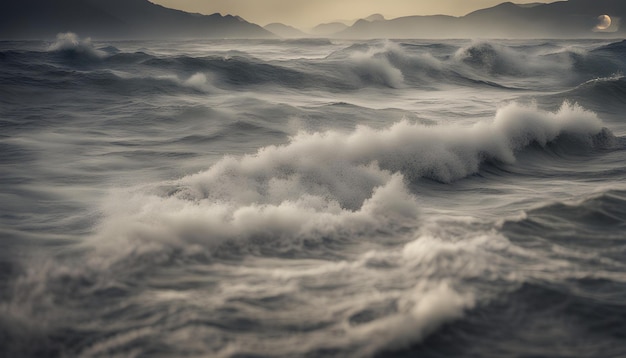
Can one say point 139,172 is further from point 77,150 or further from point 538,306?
point 538,306

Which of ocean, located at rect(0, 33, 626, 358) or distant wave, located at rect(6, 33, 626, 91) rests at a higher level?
distant wave, located at rect(6, 33, 626, 91)

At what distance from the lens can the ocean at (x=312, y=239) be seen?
3725 millimetres

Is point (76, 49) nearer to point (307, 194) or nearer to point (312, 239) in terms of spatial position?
point (307, 194)

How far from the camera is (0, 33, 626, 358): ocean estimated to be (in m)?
3.72

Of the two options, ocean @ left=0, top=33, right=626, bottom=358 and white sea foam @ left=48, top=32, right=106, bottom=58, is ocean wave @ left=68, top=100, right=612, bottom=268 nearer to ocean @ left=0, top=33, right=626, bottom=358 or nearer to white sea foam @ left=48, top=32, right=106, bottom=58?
ocean @ left=0, top=33, right=626, bottom=358

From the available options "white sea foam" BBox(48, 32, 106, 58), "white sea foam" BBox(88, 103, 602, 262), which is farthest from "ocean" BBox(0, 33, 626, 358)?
"white sea foam" BBox(48, 32, 106, 58)

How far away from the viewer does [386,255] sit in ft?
16.6

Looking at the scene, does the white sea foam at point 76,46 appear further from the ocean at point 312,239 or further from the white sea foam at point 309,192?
the white sea foam at point 309,192

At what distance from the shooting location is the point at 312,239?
5477mm

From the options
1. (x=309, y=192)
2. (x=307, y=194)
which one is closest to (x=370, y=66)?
(x=309, y=192)

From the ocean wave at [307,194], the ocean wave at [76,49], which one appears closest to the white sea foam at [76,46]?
the ocean wave at [76,49]

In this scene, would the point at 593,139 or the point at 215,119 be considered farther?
the point at 215,119

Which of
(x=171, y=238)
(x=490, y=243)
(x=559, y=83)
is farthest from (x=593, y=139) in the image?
(x=559, y=83)

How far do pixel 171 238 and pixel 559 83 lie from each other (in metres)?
26.0
